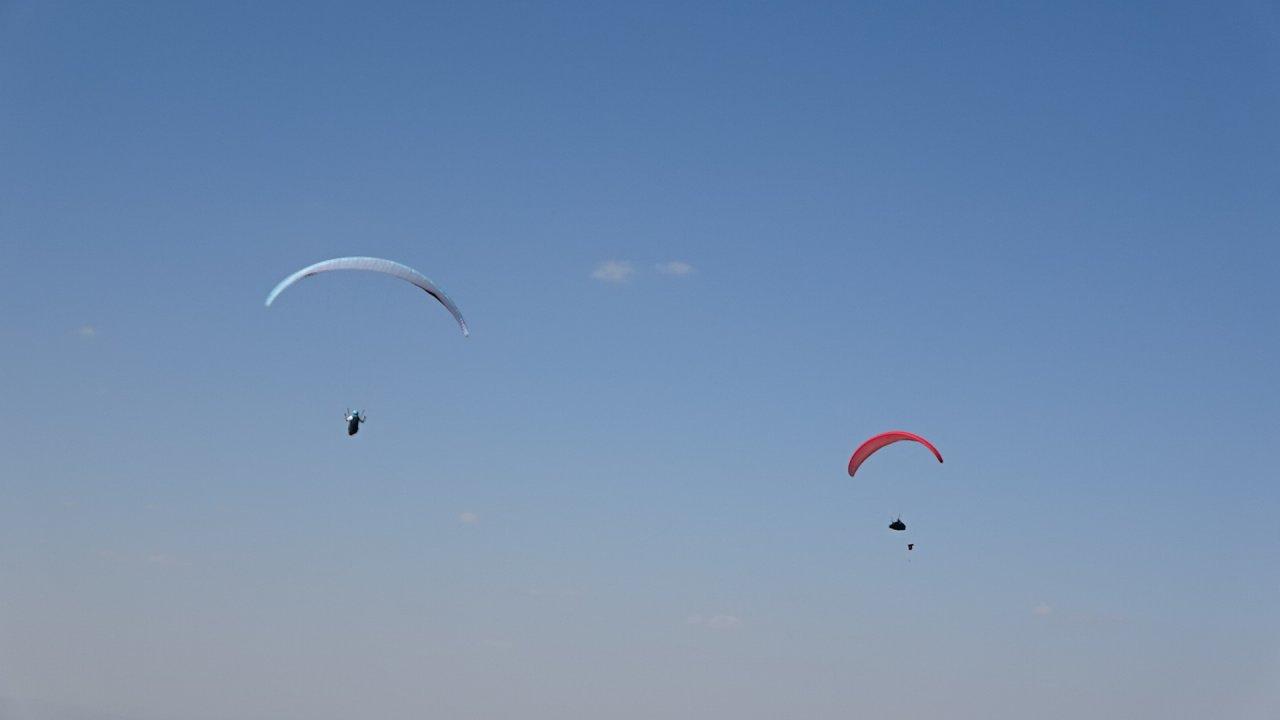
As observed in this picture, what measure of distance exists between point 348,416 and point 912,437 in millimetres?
32792

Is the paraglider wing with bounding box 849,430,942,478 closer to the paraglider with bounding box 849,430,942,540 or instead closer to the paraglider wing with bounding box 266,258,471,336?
the paraglider with bounding box 849,430,942,540

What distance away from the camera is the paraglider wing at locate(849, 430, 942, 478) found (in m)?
60.9

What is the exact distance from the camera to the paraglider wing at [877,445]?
60862 millimetres

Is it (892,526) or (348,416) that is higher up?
(892,526)

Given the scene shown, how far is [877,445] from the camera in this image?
213ft

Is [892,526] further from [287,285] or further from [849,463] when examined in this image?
[287,285]

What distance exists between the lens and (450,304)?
55.0 meters

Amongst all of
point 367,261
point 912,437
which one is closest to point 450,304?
point 367,261

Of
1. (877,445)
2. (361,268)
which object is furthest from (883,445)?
(361,268)

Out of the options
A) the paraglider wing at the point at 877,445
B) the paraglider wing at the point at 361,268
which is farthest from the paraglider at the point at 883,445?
the paraglider wing at the point at 361,268

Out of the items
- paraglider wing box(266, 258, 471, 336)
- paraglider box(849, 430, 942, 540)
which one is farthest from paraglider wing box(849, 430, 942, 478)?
paraglider wing box(266, 258, 471, 336)

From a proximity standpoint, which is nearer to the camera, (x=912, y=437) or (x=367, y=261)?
(x=367, y=261)

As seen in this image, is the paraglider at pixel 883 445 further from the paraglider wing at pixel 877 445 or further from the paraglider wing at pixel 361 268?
the paraglider wing at pixel 361 268

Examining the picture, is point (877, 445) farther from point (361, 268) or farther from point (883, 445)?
point (361, 268)
